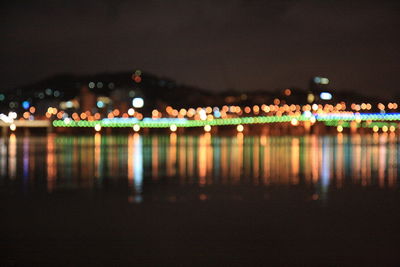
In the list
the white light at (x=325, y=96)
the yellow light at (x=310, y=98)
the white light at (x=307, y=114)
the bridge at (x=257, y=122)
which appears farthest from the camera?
the white light at (x=325, y=96)

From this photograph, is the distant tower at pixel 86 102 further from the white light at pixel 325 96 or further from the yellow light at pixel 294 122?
the yellow light at pixel 294 122

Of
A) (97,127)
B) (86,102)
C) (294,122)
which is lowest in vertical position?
(97,127)

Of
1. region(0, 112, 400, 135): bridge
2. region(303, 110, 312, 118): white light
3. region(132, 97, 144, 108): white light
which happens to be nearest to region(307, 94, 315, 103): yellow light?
region(0, 112, 400, 135): bridge

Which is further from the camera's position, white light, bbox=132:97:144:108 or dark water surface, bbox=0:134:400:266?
white light, bbox=132:97:144:108

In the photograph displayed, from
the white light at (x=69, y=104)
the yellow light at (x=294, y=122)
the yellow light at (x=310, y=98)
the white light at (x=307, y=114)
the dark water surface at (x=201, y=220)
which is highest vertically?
the yellow light at (x=310, y=98)

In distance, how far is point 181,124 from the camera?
8094cm

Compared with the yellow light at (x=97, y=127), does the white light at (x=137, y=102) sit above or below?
above

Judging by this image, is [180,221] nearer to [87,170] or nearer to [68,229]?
[68,229]

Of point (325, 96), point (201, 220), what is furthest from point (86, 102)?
point (201, 220)

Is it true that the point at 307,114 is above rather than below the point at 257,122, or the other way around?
above

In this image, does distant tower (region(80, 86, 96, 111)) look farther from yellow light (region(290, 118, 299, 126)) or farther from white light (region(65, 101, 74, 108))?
yellow light (region(290, 118, 299, 126))

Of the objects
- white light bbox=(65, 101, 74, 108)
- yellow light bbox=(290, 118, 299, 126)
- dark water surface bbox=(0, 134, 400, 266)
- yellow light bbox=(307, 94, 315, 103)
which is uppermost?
yellow light bbox=(307, 94, 315, 103)

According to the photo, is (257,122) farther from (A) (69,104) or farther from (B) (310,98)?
(A) (69,104)

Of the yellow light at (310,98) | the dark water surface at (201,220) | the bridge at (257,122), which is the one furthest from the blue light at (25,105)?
the dark water surface at (201,220)
